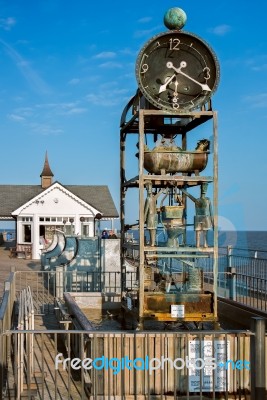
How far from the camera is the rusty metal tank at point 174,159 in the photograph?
33.0ft

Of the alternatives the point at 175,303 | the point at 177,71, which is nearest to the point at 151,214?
the point at 175,303

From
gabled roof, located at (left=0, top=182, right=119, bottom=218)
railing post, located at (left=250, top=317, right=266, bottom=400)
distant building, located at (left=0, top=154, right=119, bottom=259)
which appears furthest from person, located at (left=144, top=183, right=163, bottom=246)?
gabled roof, located at (left=0, top=182, right=119, bottom=218)

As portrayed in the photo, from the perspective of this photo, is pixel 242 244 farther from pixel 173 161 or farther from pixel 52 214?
pixel 173 161

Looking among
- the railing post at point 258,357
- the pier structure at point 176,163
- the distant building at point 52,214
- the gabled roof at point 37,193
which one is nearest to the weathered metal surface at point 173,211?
the pier structure at point 176,163

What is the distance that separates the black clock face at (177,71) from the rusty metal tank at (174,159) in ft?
2.32

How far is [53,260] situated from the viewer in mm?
24109

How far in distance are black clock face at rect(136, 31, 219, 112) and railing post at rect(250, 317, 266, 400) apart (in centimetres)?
467

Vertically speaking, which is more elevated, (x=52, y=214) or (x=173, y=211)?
(x=173, y=211)

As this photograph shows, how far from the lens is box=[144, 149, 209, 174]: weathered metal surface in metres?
10.0

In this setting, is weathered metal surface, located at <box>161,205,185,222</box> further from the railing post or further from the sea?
the railing post

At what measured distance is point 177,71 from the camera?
1015 centimetres

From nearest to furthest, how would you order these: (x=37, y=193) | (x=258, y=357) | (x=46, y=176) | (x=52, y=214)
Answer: (x=258, y=357) → (x=52, y=214) → (x=37, y=193) → (x=46, y=176)

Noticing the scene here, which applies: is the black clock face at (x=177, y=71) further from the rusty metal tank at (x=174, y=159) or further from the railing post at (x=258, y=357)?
the railing post at (x=258, y=357)

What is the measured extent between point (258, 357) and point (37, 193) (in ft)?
131
